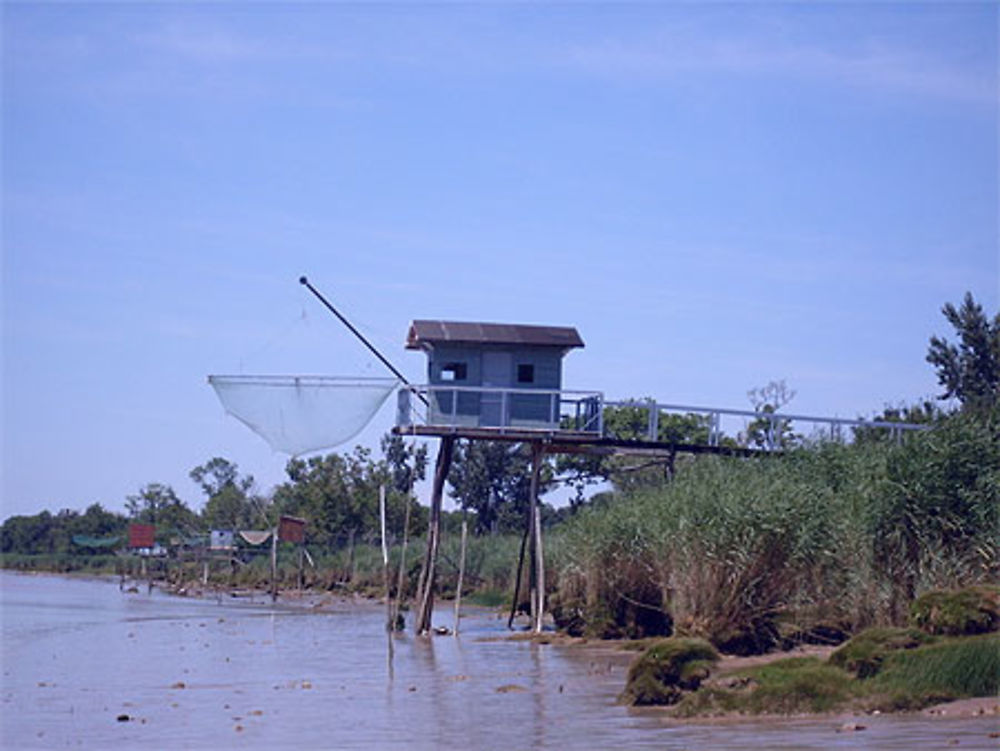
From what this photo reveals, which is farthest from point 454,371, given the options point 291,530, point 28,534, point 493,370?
point 28,534

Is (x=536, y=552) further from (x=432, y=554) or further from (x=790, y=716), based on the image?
(x=790, y=716)

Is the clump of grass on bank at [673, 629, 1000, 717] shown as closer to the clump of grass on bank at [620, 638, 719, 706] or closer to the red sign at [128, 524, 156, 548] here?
the clump of grass on bank at [620, 638, 719, 706]

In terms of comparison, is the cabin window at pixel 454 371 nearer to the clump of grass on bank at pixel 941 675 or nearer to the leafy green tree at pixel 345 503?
the clump of grass on bank at pixel 941 675

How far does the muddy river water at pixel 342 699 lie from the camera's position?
551 inches

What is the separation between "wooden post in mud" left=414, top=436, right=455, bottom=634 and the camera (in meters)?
30.2

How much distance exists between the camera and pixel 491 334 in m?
30.2

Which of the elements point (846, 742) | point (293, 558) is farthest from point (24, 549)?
point (846, 742)

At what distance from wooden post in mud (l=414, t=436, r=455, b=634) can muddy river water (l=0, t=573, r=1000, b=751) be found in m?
0.73

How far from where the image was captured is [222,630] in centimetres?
3484

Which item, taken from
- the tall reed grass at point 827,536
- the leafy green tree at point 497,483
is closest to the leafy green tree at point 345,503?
the leafy green tree at point 497,483

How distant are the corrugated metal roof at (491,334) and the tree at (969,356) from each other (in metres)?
23.7

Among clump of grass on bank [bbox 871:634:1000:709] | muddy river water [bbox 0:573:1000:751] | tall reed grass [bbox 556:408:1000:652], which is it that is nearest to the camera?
muddy river water [bbox 0:573:1000:751]

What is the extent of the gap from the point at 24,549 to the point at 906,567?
327 feet

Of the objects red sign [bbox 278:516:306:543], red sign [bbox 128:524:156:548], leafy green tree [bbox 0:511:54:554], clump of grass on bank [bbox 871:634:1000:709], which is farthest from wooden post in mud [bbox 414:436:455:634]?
leafy green tree [bbox 0:511:54:554]
